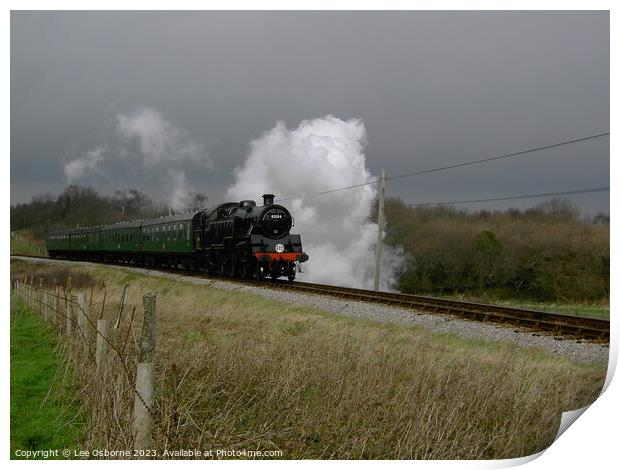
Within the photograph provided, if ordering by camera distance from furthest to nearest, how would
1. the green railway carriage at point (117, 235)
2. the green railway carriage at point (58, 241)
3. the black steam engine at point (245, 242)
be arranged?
the black steam engine at point (245, 242)
the green railway carriage at point (117, 235)
the green railway carriage at point (58, 241)

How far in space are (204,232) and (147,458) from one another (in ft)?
32.1

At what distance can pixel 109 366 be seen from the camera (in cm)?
427

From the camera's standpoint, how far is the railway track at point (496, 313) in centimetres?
536

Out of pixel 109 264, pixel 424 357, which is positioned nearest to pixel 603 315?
pixel 424 357

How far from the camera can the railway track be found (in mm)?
5359

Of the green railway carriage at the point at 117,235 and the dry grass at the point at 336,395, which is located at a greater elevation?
the green railway carriage at the point at 117,235

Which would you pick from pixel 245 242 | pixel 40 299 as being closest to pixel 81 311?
pixel 40 299

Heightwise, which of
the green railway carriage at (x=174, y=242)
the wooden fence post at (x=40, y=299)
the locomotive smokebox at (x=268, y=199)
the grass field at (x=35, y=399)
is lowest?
the grass field at (x=35, y=399)

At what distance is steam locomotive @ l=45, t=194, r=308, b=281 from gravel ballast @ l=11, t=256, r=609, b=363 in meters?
0.50

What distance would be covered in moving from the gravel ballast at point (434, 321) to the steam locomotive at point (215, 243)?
500 mm

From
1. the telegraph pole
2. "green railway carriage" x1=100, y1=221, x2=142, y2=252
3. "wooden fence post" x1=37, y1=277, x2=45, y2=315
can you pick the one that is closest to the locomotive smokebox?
the telegraph pole

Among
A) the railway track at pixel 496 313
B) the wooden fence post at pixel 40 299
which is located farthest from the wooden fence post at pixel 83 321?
the railway track at pixel 496 313

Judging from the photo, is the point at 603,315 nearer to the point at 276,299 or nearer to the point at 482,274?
the point at 482,274

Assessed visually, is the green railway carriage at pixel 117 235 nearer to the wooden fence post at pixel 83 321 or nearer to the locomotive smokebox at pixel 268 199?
the wooden fence post at pixel 83 321
